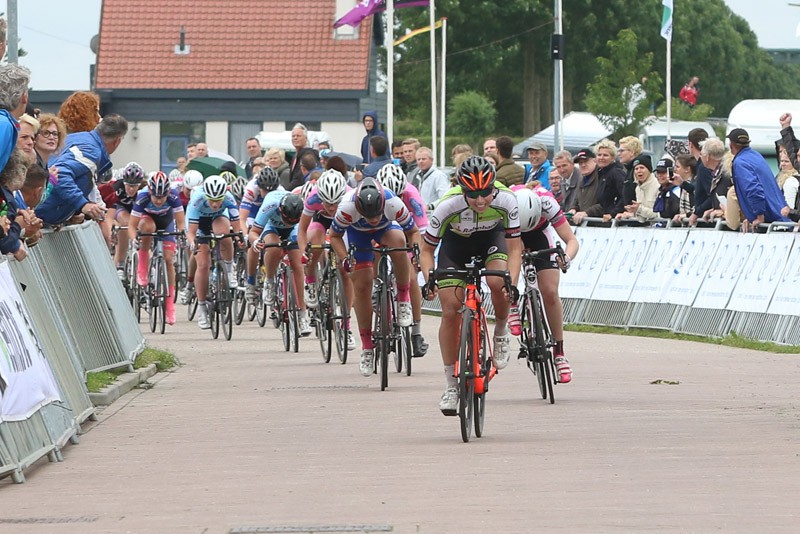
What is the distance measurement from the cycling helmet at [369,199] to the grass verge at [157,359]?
8.80 ft

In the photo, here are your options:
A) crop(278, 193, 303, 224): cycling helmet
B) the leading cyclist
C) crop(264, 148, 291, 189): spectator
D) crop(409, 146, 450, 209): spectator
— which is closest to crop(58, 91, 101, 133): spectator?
crop(278, 193, 303, 224): cycling helmet

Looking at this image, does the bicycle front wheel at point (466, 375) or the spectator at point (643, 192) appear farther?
the spectator at point (643, 192)

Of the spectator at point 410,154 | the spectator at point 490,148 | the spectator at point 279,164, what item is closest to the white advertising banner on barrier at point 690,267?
the spectator at point 490,148

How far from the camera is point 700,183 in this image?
20.8 meters

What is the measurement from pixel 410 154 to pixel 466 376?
46.6ft

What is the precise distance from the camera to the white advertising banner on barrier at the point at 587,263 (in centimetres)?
2305

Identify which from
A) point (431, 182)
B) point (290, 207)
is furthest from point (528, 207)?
point (431, 182)

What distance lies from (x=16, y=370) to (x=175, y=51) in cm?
5667

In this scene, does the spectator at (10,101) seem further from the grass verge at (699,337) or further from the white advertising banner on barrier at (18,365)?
the grass verge at (699,337)

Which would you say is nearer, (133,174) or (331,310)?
(331,310)

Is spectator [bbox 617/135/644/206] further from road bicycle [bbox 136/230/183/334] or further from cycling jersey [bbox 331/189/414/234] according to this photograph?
cycling jersey [bbox 331/189/414/234]

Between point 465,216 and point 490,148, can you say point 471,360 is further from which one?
point 490,148

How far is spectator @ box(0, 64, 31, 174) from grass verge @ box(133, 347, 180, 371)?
245 inches

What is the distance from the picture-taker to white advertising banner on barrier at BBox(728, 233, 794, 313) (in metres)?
19.0
